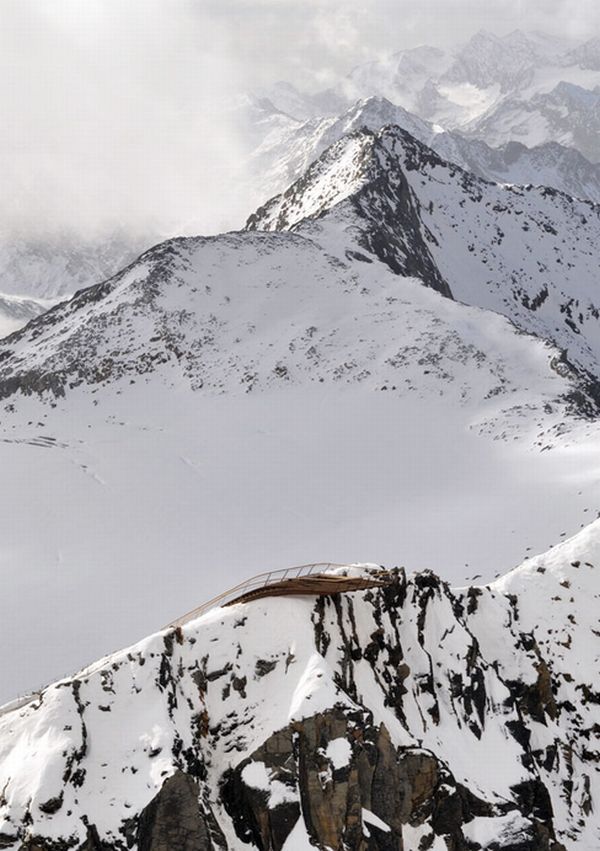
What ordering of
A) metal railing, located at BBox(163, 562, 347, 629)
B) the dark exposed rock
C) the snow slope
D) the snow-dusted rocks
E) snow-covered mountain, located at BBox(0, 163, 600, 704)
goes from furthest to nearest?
the snow-dusted rocks
snow-covered mountain, located at BBox(0, 163, 600, 704)
the snow slope
metal railing, located at BBox(163, 562, 347, 629)
the dark exposed rock

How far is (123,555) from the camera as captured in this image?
35.8 meters

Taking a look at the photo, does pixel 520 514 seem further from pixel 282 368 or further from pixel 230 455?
pixel 282 368

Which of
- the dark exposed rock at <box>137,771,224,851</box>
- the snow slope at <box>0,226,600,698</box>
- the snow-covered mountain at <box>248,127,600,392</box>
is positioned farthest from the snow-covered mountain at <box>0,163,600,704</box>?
the dark exposed rock at <box>137,771,224,851</box>

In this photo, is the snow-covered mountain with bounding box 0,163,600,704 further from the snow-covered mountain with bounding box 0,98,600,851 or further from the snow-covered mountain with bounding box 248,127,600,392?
the snow-covered mountain with bounding box 248,127,600,392

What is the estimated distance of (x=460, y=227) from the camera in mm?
108875

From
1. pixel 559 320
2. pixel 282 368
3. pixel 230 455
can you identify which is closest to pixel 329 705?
pixel 230 455

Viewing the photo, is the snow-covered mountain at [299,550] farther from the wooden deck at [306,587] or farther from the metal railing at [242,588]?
the metal railing at [242,588]

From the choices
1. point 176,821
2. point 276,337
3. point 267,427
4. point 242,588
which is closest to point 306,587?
point 242,588

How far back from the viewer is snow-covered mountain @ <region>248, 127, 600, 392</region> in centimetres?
9331

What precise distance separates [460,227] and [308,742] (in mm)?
102754

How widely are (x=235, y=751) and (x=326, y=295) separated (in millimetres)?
58773

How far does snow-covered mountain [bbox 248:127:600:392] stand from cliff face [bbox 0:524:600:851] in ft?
227

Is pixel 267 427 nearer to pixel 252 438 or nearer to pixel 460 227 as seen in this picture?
pixel 252 438

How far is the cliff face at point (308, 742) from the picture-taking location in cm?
1465
